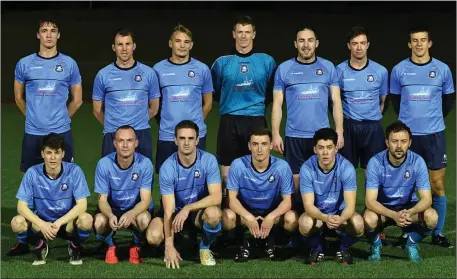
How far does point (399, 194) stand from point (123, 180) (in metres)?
2.33

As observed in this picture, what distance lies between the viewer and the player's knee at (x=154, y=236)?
8141mm

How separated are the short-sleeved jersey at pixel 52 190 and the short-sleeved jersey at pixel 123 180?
0.55ft

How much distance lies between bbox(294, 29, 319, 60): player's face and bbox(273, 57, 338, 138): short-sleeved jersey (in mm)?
105

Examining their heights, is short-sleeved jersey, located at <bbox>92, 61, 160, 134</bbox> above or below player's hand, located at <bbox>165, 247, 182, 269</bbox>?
above

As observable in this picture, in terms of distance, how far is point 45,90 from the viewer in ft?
29.7

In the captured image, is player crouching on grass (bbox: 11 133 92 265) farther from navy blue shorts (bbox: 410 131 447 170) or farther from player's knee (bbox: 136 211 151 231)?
navy blue shorts (bbox: 410 131 447 170)

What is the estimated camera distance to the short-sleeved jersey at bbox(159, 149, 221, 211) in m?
8.26

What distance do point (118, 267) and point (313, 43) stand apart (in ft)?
8.49

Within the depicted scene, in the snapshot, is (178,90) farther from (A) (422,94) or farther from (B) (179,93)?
(A) (422,94)

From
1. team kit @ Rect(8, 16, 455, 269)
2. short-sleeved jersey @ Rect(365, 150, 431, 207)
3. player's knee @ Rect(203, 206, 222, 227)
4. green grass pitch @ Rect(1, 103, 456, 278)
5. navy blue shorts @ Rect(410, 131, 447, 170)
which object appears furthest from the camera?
navy blue shorts @ Rect(410, 131, 447, 170)

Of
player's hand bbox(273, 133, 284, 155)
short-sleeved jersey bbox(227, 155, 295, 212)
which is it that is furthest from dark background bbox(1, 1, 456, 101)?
short-sleeved jersey bbox(227, 155, 295, 212)

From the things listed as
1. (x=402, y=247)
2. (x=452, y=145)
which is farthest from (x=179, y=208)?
(x=452, y=145)

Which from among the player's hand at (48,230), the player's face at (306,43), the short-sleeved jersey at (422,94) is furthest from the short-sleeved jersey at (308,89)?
the player's hand at (48,230)

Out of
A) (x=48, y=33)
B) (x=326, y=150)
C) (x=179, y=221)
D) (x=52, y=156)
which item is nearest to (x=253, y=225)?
(x=179, y=221)
